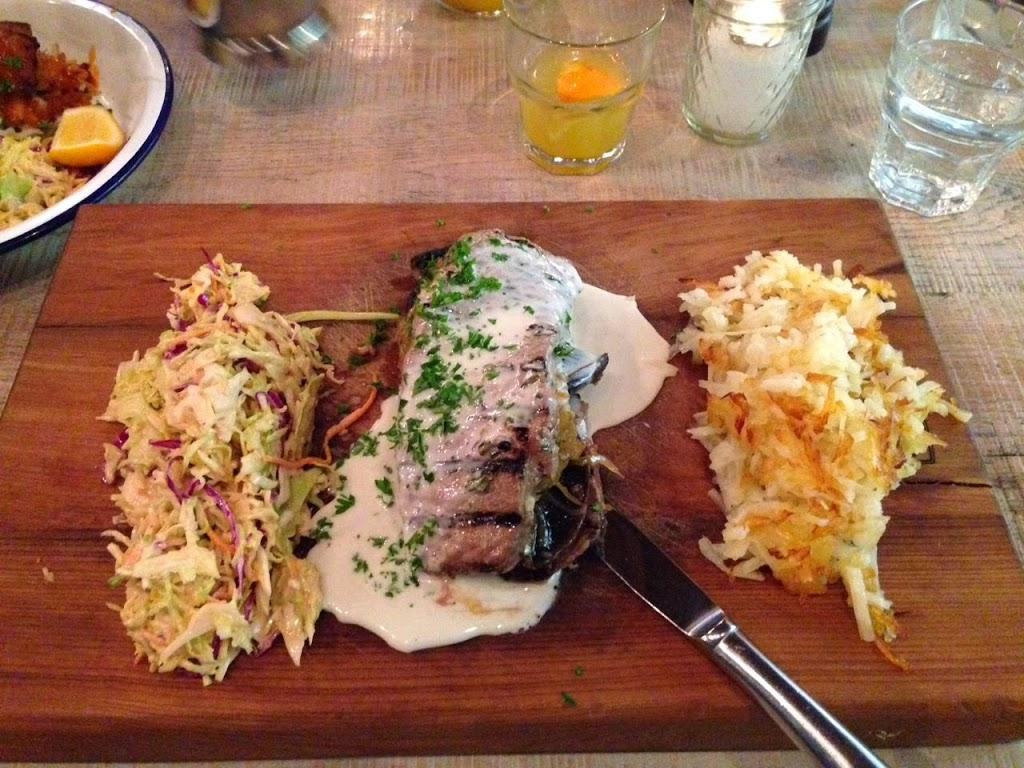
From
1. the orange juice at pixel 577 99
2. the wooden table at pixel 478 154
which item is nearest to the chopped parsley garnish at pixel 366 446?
the wooden table at pixel 478 154

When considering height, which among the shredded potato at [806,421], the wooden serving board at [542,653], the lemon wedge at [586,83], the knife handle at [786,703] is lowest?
the wooden serving board at [542,653]

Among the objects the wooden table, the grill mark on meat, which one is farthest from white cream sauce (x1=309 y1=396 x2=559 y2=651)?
the grill mark on meat

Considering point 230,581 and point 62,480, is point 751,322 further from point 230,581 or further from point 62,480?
point 62,480

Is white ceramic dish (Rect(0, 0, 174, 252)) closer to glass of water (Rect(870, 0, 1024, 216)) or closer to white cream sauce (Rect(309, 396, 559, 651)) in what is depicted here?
white cream sauce (Rect(309, 396, 559, 651))

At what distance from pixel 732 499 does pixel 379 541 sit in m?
0.77

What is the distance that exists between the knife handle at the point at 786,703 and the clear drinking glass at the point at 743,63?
1868 millimetres

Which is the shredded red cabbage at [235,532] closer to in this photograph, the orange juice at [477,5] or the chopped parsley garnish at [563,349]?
the chopped parsley garnish at [563,349]

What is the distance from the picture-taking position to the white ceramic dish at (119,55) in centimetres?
254

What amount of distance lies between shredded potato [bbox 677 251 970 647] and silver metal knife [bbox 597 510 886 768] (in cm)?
13

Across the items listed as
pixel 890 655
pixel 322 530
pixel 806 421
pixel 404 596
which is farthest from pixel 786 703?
pixel 322 530

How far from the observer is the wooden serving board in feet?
5.13

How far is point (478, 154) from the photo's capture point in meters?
2.88

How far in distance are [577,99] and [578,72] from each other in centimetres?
10

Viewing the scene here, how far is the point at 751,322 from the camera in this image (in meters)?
2.02
